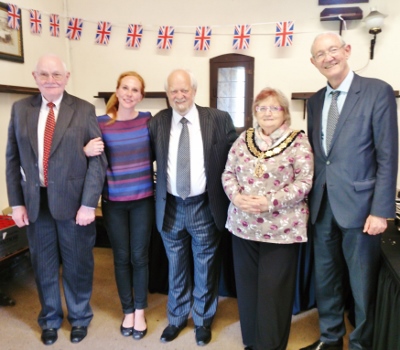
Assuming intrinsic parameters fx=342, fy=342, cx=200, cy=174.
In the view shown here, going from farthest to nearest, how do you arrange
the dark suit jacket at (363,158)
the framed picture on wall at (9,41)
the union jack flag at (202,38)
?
1. the union jack flag at (202,38)
2. the framed picture on wall at (9,41)
3. the dark suit jacket at (363,158)

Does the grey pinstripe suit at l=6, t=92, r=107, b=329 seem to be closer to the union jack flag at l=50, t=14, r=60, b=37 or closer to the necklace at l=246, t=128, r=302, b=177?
the necklace at l=246, t=128, r=302, b=177

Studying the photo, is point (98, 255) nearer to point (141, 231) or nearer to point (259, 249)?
point (141, 231)

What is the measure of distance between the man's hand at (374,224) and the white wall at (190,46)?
1839 mm

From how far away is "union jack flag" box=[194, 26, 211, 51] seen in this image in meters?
3.10

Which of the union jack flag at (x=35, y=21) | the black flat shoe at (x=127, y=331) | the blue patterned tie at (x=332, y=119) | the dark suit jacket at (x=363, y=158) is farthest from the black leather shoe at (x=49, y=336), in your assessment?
the union jack flag at (x=35, y=21)

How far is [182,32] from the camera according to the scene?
3225 millimetres

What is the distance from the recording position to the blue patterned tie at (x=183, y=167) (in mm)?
1688

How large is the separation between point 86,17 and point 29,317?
2.70 meters

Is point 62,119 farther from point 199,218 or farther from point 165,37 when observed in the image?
point 165,37

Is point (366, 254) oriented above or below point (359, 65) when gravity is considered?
below

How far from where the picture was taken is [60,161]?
1.67m

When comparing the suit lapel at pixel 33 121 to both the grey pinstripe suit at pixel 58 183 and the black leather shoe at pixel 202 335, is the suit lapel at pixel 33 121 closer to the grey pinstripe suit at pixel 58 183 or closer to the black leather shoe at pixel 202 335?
the grey pinstripe suit at pixel 58 183

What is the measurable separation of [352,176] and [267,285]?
62 centimetres

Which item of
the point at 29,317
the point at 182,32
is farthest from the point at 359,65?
the point at 29,317
